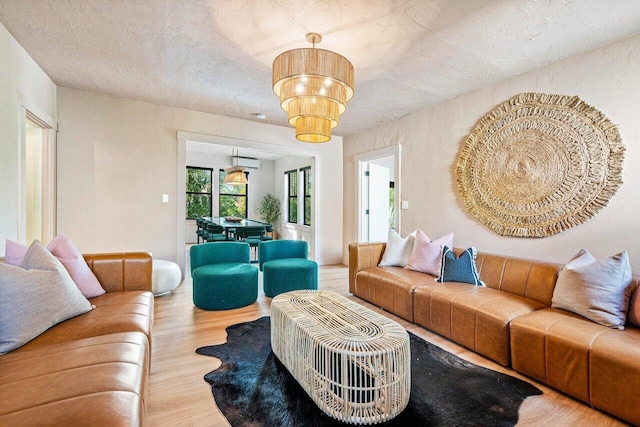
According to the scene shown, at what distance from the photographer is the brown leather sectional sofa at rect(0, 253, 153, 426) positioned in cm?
98

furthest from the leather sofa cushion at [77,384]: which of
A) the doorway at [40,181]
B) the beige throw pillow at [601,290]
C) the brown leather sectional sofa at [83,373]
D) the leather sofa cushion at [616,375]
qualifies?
the doorway at [40,181]

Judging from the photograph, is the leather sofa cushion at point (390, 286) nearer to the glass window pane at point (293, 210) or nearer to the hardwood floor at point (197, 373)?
the hardwood floor at point (197, 373)

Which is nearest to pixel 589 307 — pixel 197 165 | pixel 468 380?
pixel 468 380

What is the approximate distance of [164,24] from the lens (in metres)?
2.38

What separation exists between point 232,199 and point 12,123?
656cm

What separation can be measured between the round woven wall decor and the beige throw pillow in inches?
30.4

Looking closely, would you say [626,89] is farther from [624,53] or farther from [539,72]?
[539,72]

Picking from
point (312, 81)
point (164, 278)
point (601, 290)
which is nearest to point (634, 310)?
point (601, 290)

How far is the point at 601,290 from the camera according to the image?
1.99m

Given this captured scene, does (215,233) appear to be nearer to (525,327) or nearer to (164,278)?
(164,278)

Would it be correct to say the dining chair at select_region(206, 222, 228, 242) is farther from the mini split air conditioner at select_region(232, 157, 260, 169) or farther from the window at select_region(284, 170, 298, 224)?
the mini split air conditioner at select_region(232, 157, 260, 169)

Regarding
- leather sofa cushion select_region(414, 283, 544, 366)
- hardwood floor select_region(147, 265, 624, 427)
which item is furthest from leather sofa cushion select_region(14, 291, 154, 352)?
leather sofa cushion select_region(414, 283, 544, 366)

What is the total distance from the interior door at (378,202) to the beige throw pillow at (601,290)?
3.58 metres

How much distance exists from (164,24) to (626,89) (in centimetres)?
374
